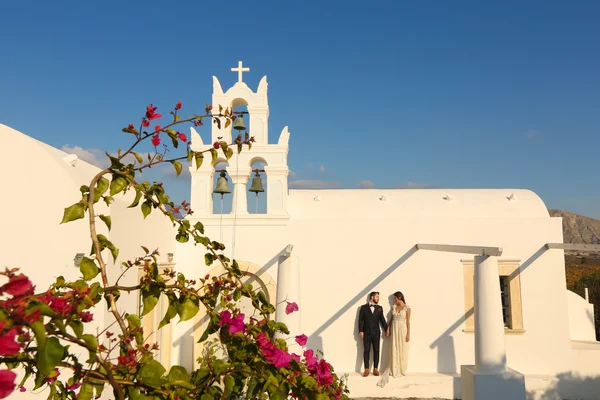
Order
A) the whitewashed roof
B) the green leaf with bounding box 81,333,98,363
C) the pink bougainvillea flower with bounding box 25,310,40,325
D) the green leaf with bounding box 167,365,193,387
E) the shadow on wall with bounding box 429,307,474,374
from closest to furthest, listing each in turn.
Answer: the pink bougainvillea flower with bounding box 25,310,40,325 → the green leaf with bounding box 81,333,98,363 → the green leaf with bounding box 167,365,193,387 → the shadow on wall with bounding box 429,307,474,374 → the whitewashed roof

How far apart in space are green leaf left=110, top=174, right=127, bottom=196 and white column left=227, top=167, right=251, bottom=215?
758cm

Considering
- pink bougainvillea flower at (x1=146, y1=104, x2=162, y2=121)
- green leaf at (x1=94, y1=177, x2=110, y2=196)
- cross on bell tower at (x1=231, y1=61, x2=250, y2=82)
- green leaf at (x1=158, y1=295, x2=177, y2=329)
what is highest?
cross on bell tower at (x1=231, y1=61, x2=250, y2=82)

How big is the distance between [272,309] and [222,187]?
6.70 m

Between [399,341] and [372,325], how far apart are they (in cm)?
55

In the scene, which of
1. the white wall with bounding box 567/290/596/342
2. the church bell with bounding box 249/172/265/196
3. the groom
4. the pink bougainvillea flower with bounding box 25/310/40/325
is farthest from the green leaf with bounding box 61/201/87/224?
the white wall with bounding box 567/290/596/342

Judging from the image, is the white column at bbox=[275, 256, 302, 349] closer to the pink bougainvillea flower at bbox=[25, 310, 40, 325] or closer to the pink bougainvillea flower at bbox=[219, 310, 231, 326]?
the pink bougainvillea flower at bbox=[219, 310, 231, 326]

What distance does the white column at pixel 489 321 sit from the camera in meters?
6.15

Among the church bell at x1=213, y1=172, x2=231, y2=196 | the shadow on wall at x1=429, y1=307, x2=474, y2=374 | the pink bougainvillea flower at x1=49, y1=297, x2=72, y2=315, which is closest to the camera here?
the pink bougainvillea flower at x1=49, y1=297, x2=72, y2=315

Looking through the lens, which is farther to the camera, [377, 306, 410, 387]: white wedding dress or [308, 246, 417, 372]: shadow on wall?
[308, 246, 417, 372]: shadow on wall

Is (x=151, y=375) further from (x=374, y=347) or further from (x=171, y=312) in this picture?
(x=374, y=347)

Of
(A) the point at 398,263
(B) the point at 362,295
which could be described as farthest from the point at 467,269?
(B) the point at 362,295

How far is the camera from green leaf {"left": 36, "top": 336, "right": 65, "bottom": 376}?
0.75m

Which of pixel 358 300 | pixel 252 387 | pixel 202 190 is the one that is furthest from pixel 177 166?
pixel 358 300

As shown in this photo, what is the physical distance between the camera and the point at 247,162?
9.20 metres
